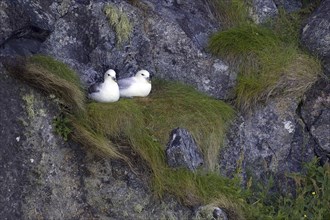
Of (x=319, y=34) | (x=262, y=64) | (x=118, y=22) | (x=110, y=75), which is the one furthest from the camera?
(x=319, y=34)

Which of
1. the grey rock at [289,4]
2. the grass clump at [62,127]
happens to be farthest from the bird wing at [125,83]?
the grey rock at [289,4]

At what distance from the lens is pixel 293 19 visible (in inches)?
307

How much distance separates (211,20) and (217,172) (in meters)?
1.79

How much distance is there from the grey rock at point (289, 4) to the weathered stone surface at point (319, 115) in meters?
1.05

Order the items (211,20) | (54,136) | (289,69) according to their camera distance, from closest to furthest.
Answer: (54,136) < (289,69) < (211,20)

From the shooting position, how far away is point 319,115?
703 centimetres

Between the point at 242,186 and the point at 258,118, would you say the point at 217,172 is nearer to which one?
the point at 242,186

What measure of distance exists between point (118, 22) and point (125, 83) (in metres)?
0.63

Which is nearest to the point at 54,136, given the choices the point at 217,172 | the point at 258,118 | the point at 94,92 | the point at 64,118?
the point at 64,118

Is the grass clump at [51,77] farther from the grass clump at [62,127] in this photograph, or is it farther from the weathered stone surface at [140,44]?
the weathered stone surface at [140,44]

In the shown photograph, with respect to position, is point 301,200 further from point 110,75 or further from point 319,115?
point 110,75

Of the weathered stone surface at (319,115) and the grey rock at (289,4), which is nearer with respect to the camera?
the weathered stone surface at (319,115)

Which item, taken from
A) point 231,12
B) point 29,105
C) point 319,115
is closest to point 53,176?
point 29,105

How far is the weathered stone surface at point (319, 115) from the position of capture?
6.90 m
